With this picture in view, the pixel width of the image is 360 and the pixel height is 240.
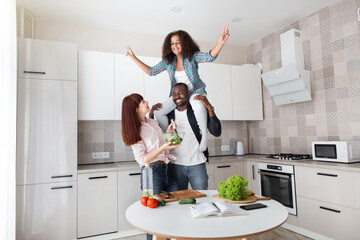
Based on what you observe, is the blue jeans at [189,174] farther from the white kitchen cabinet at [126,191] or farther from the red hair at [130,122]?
the white kitchen cabinet at [126,191]

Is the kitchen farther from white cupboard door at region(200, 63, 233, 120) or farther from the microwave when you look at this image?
white cupboard door at region(200, 63, 233, 120)

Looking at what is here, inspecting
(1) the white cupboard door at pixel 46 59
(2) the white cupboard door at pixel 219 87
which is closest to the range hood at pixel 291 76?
(2) the white cupboard door at pixel 219 87

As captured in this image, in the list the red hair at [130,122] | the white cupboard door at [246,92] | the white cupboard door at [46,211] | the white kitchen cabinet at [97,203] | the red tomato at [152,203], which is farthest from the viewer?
the white cupboard door at [246,92]

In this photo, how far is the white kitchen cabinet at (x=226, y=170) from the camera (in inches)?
136

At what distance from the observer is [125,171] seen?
3.01 m

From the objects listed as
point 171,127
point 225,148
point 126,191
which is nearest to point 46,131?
point 126,191

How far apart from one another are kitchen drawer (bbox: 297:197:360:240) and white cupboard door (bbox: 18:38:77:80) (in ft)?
9.74

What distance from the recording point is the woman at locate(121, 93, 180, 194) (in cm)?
199

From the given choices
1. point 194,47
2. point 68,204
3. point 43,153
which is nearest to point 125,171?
point 68,204

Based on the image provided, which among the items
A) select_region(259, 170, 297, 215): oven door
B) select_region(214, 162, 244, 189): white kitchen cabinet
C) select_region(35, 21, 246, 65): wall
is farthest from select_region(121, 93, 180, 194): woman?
select_region(35, 21, 246, 65): wall

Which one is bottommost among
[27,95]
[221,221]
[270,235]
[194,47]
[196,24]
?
[270,235]

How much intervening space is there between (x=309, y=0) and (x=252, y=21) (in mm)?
717

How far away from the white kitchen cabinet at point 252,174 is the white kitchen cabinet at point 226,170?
0.24 feet
